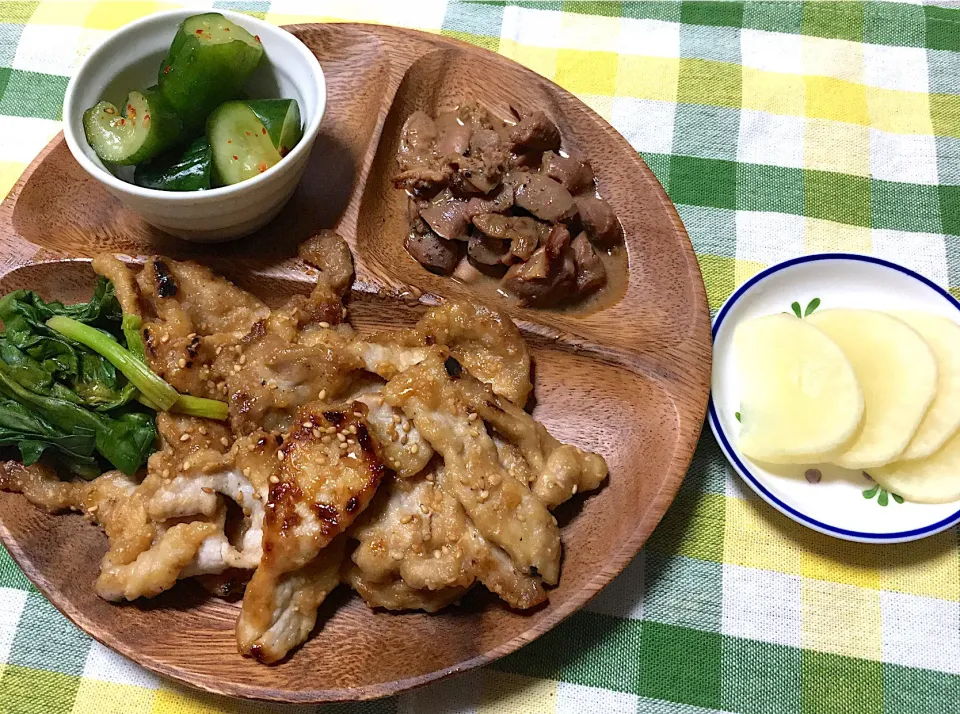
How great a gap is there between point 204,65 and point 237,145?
0.98ft

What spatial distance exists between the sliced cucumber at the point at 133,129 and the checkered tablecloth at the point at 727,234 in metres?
1.32

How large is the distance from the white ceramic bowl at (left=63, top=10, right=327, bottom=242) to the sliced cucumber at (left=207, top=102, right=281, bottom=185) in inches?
3.4

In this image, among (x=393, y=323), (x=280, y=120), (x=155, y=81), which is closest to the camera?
(x=280, y=120)

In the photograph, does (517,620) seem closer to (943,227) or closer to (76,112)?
(76,112)

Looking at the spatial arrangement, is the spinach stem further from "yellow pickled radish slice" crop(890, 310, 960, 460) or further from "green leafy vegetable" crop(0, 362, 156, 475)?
"yellow pickled radish slice" crop(890, 310, 960, 460)

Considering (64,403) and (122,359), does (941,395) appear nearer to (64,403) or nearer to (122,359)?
(122,359)

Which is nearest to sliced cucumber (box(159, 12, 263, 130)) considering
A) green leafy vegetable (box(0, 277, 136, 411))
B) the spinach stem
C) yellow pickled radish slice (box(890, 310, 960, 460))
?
green leafy vegetable (box(0, 277, 136, 411))

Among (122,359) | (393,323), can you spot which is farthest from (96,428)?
(393,323)

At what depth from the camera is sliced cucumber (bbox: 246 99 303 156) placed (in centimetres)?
277

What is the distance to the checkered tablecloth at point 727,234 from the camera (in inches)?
109

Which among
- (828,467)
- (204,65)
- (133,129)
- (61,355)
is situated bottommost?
(828,467)

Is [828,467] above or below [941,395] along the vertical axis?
below

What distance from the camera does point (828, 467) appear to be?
117 inches

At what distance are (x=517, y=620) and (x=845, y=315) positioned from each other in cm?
181
